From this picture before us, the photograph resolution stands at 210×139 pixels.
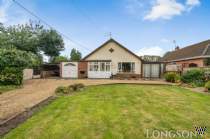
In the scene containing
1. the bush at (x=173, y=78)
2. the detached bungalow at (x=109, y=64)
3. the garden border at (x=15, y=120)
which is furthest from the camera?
the detached bungalow at (x=109, y=64)

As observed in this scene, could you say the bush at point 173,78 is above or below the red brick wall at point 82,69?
below

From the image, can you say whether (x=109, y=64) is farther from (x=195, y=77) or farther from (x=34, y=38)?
(x=34, y=38)

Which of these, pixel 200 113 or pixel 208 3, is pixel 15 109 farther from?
pixel 208 3

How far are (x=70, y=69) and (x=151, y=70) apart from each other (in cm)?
1105

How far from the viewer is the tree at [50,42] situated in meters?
35.9

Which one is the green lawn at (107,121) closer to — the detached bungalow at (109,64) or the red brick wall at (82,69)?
the detached bungalow at (109,64)

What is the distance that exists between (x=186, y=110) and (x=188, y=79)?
11862 mm

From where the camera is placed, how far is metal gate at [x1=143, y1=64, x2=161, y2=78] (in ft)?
87.6

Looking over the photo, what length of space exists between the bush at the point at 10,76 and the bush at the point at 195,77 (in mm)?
15410

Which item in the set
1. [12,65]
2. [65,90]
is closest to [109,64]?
[12,65]

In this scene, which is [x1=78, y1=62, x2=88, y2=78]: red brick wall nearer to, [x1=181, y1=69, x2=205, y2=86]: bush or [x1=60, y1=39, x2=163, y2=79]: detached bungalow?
[x1=60, y1=39, x2=163, y2=79]: detached bungalow

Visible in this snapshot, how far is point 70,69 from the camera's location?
2688 cm

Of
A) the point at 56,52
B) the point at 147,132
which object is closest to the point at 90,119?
the point at 147,132

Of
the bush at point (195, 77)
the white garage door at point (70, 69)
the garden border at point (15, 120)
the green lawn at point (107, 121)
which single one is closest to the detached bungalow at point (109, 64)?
the white garage door at point (70, 69)
